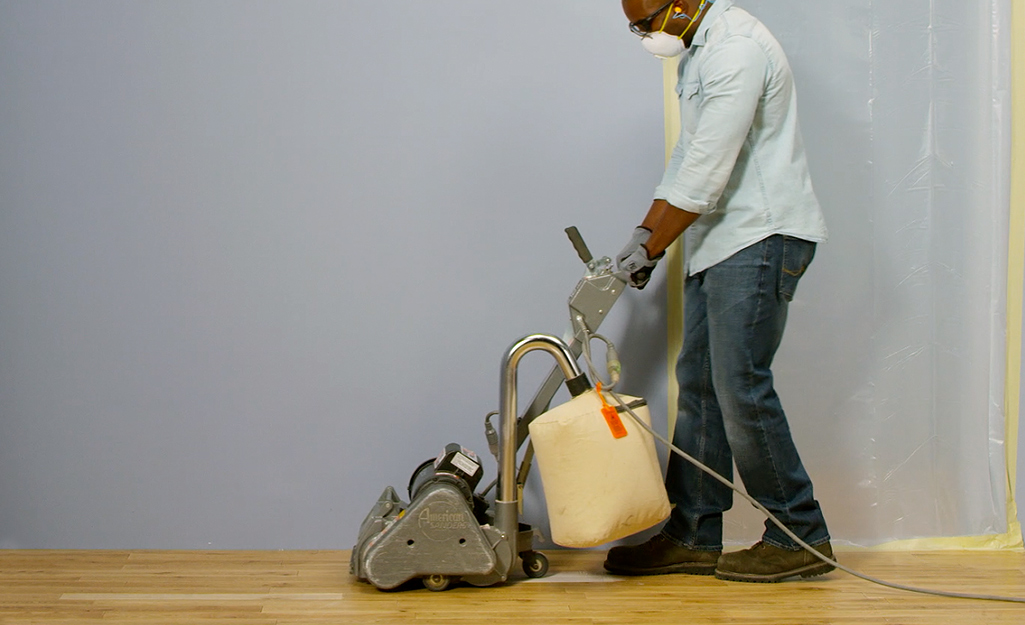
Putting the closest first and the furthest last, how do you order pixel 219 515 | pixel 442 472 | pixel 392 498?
pixel 442 472, pixel 392 498, pixel 219 515

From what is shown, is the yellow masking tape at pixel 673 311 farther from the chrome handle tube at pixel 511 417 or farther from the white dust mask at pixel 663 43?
the chrome handle tube at pixel 511 417

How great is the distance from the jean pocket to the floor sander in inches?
12.2

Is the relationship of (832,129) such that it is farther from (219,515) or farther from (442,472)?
(219,515)

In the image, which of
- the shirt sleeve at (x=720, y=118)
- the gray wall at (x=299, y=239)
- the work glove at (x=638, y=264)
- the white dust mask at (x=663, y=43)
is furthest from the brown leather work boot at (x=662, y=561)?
the white dust mask at (x=663, y=43)

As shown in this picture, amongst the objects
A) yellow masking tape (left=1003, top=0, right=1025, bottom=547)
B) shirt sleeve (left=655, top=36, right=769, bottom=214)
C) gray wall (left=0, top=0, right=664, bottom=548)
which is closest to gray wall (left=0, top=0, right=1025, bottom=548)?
gray wall (left=0, top=0, right=664, bottom=548)

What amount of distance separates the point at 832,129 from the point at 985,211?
0.39 meters

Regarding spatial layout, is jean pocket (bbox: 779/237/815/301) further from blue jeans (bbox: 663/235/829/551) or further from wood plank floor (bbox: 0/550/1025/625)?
wood plank floor (bbox: 0/550/1025/625)

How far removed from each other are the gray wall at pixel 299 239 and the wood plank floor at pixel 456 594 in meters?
0.15

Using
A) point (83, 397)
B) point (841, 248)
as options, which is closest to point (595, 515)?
point (841, 248)

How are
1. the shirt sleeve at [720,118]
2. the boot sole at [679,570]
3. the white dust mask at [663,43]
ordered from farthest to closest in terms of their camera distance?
the boot sole at [679,570] → the white dust mask at [663,43] → the shirt sleeve at [720,118]

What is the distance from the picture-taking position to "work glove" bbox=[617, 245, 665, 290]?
1.95 meters

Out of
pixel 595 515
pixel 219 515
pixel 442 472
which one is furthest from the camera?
pixel 219 515

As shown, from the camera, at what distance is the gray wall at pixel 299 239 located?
2.25 meters

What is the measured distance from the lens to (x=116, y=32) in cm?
225
